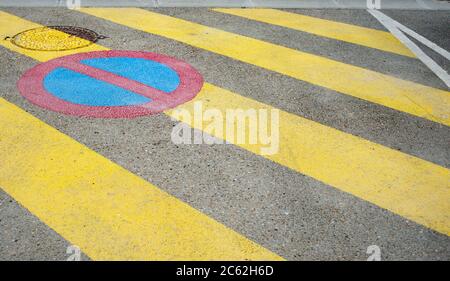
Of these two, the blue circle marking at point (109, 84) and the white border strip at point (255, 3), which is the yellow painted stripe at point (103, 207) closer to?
the blue circle marking at point (109, 84)

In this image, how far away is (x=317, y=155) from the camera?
14.9ft

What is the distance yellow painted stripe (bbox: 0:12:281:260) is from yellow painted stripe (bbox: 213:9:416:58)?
4728 millimetres

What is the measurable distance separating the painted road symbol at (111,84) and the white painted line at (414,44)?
3.18m

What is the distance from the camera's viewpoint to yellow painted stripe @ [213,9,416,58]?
7.46 meters

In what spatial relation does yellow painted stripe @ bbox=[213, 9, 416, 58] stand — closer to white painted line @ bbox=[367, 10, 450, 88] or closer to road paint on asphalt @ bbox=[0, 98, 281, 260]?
white painted line @ bbox=[367, 10, 450, 88]

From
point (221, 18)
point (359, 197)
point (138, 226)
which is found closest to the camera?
point (138, 226)

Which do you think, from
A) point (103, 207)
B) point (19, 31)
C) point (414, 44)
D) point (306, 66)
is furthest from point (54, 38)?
point (414, 44)

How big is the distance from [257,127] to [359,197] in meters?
1.34

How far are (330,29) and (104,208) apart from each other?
5568 mm

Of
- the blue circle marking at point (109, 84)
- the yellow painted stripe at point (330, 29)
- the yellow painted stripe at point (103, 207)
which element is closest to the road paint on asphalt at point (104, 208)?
the yellow painted stripe at point (103, 207)

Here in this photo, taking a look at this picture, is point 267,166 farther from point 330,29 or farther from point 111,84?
point 330,29

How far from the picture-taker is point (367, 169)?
14.3 feet
